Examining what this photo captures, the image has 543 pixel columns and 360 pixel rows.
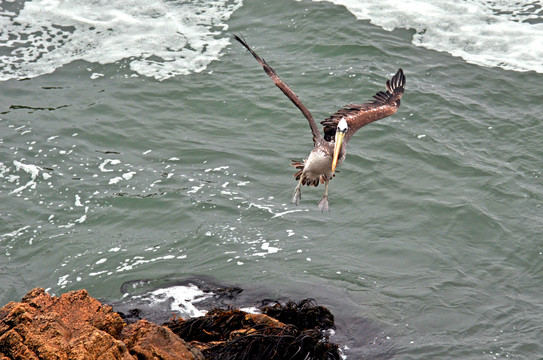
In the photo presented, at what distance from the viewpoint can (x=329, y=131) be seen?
10203mm

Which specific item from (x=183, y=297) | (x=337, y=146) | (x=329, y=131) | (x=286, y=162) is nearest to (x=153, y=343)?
(x=183, y=297)

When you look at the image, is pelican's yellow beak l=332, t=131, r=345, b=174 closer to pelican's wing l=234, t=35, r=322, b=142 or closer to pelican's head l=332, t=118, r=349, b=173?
pelican's head l=332, t=118, r=349, b=173

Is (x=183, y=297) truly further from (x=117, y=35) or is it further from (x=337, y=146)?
(x=117, y=35)

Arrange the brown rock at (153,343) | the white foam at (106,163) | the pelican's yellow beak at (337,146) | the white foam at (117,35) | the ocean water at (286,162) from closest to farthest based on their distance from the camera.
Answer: the brown rock at (153,343) < the pelican's yellow beak at (337,146) < the ocean water at (286,162) < the white foam at (106,163) < the white foam at (117,35)

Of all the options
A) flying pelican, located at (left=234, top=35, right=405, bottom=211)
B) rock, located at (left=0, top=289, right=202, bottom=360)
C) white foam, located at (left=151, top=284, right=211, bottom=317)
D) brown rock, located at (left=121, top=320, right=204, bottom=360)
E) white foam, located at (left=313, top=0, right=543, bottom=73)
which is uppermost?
white foam, located at (left=313, top=0, right=543, bottom=73)

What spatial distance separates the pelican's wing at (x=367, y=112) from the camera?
10.1 metres

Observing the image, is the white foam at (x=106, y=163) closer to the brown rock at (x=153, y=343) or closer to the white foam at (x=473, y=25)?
the brown rock at (x=153, y=343)

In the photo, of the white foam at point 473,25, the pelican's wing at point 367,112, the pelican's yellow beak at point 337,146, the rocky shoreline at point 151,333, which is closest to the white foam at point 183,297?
the rocky shoreline at point 151,333

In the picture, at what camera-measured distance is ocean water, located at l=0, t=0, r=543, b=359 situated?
31.5ft

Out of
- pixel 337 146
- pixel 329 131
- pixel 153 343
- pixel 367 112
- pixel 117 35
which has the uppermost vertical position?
pixel 367 112

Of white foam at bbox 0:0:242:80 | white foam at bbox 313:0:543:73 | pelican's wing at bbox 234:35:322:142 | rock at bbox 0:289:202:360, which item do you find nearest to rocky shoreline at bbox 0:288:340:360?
rock at bbox 0:289:202:360

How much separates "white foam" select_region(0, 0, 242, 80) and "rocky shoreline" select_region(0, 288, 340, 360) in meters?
8.94

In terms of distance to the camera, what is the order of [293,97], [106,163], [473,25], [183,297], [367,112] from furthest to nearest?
1. [473,25]
2. [106,163]
3. [367,112]
4. [293,97]
5. [183,297]

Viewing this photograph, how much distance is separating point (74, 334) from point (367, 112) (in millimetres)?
5837
